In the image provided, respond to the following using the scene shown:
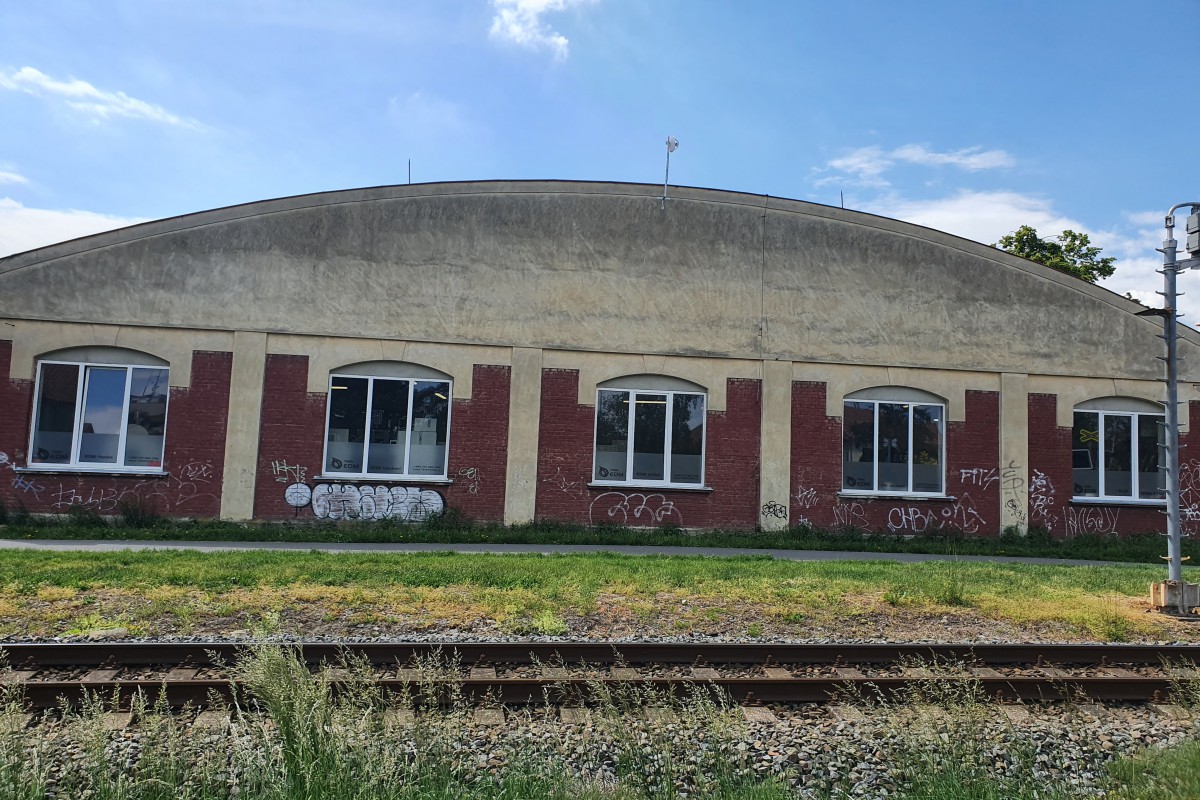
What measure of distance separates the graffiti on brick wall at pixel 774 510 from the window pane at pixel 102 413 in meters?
13.1

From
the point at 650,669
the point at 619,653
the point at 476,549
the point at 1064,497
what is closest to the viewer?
the point at 619,653

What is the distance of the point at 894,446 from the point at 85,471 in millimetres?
16579

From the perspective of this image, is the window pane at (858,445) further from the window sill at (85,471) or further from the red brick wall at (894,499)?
the window sill at (85,471)

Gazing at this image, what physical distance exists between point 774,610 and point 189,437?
484 inches

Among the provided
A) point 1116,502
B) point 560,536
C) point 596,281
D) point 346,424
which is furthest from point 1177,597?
point 346,424

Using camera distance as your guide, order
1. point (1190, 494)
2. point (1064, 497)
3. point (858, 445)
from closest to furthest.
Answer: point (858, 445)
point (1064, 497)
point (1190, 494)

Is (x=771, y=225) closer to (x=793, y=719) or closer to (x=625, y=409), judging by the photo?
(x=625, y=409)

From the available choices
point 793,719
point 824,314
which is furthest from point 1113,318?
point 793,719

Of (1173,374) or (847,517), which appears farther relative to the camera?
(847,517)

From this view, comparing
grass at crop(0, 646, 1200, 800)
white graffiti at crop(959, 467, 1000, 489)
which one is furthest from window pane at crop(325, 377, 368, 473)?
white graffiti at crop(959, 467, 1000, 489)

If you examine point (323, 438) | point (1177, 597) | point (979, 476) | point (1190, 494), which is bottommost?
point (1177, 597)

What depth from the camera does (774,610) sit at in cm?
968

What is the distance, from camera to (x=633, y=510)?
17141 mm

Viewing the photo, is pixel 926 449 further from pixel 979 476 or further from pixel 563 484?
pixel 563 484
